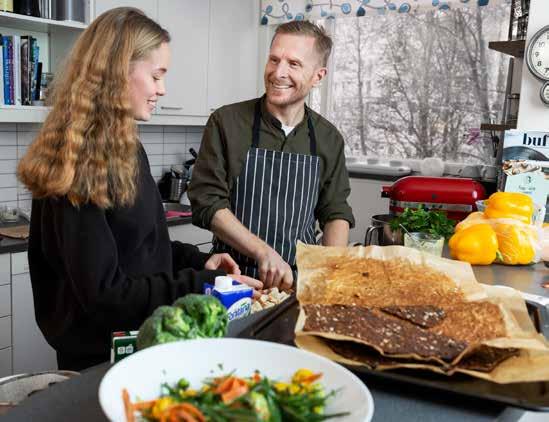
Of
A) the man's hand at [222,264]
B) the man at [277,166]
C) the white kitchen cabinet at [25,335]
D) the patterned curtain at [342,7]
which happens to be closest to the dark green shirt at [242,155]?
the man at [277,166]

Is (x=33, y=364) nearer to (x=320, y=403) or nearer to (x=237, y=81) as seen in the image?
(x=237, y=81)

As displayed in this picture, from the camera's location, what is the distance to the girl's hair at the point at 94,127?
3.88ft

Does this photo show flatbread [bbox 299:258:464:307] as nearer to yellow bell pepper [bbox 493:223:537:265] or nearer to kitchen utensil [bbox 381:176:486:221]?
yellow bell pepper [bbox 493:223:537:265]

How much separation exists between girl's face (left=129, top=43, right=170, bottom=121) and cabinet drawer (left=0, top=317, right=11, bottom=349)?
164 cm

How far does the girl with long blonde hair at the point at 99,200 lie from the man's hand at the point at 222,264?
141mm

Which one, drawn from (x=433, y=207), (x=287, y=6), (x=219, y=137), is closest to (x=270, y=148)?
(x=219, y=137)

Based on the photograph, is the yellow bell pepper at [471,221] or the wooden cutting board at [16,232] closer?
the yellow bell pepper at [471,221]

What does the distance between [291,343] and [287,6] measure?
3329 millimetres

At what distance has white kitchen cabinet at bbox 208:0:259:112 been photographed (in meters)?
3.66

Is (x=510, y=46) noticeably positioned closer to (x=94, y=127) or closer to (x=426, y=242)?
(x=426, y=242)

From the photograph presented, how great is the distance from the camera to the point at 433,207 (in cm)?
239

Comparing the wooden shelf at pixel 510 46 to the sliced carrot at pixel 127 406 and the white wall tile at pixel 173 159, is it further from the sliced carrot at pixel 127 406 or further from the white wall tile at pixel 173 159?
the sliced carrot at pixel 127 406

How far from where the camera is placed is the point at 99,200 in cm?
118

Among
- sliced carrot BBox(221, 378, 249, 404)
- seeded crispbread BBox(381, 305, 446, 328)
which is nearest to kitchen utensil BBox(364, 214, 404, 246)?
seeded crispbread BBox(381, 305, 446, 328)
